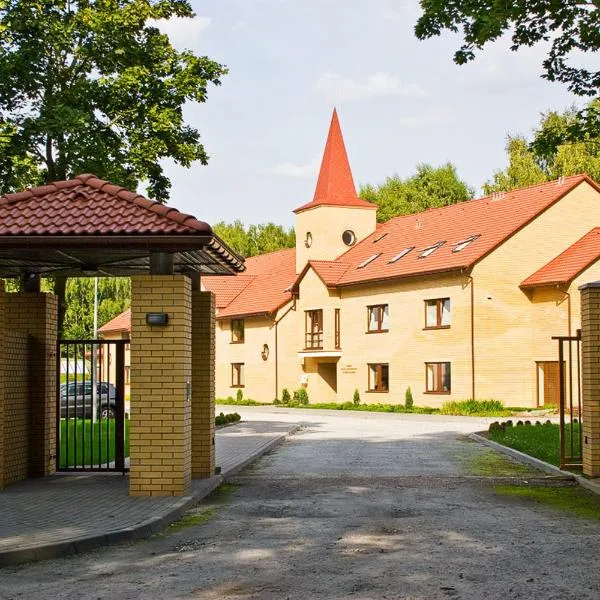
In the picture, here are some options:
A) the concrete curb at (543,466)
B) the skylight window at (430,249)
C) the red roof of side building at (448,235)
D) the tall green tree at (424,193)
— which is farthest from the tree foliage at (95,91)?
the tall green tree at (424,193)

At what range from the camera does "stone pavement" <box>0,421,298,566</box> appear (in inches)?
330

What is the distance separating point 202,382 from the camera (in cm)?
1379

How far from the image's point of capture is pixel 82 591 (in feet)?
23.1

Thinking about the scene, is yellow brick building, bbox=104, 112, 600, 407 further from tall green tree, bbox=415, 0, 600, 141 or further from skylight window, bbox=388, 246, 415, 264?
tall green tree, bbox=415, 0, 600, 141

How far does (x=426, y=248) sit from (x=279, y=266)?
→ 50.6ft

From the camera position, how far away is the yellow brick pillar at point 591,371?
13.4 metres

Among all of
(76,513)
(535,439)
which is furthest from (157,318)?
(535,439)

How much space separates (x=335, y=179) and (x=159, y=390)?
4051cm

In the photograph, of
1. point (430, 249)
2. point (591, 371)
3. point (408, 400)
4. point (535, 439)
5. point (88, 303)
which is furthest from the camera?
point (88, 303)

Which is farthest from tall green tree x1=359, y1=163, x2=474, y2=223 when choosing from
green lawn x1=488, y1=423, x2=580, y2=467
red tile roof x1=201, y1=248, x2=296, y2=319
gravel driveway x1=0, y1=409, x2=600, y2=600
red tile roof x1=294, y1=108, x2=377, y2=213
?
gravel driveway x1=0, y1=409, x2=600, y2=600

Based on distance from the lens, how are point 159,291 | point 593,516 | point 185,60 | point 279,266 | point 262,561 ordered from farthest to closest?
point 279,266 < point 185,60 < point 159,291 < point 593,516 < point 262,561

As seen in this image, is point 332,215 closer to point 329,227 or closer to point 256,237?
point 329,227

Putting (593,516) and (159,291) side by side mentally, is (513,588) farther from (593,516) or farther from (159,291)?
(159,291)

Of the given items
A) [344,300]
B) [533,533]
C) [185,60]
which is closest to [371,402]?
[344,300]
